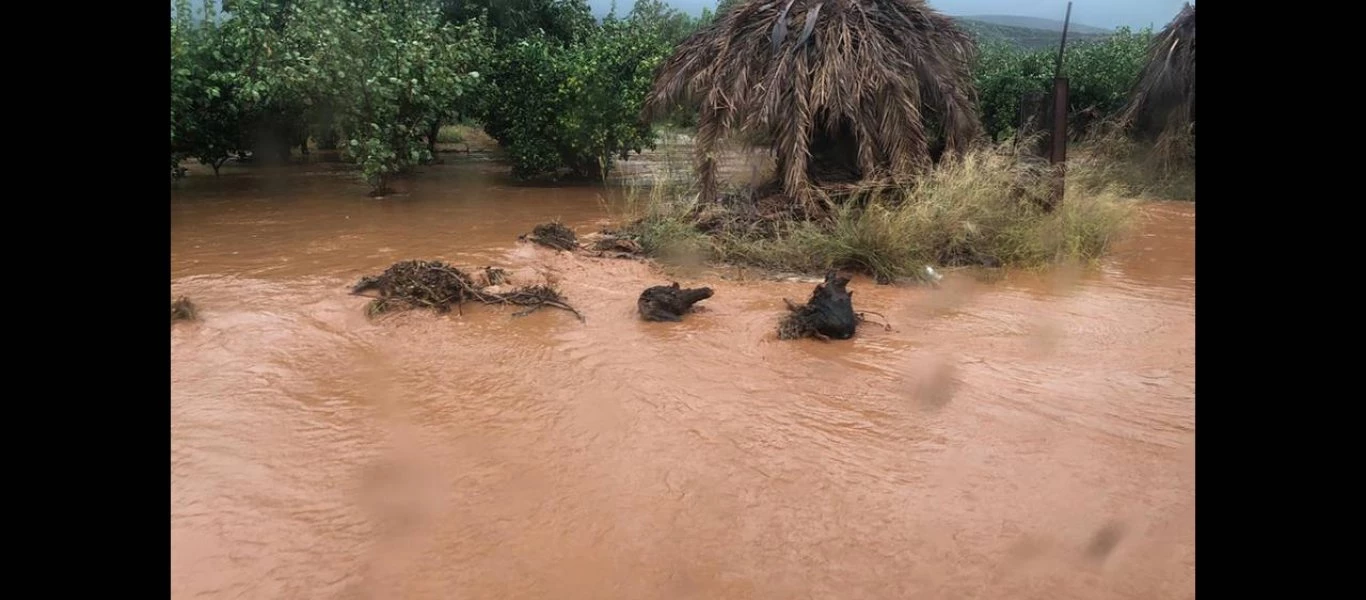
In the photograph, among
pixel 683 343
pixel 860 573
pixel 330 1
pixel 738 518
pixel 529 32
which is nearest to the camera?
pixel 860 573

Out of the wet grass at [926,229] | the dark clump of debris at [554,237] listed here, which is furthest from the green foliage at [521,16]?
the wet grass at [926,229]

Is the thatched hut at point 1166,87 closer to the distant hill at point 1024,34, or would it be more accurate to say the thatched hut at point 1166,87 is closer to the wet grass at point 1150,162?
the wet grass at point 1150,162

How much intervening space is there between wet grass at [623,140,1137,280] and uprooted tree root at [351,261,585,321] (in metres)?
2.32

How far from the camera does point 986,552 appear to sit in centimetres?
341

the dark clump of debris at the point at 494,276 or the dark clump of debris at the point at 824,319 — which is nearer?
the dark clump of debris at the point at 824,319

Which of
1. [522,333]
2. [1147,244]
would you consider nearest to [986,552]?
[522,333]

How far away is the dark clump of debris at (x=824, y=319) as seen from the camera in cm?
640

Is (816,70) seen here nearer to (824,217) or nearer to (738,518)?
(824,217)

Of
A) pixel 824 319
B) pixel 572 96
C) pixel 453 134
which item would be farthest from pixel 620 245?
pixel 453 134

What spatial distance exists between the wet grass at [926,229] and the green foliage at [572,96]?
4.27 meters

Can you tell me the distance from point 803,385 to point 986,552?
2.15 meters

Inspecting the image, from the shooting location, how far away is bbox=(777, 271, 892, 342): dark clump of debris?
21.0 feet

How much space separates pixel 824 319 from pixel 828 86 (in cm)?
418

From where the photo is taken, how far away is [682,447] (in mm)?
4480
